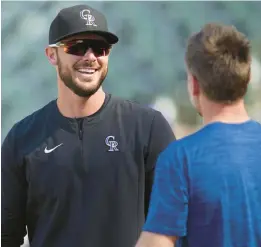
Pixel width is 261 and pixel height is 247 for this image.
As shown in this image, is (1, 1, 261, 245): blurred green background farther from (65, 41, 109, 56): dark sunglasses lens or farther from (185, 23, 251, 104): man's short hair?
(185, 23, 251, 104): man's short hair

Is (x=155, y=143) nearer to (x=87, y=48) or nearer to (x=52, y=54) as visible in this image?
(x=87, y=48)

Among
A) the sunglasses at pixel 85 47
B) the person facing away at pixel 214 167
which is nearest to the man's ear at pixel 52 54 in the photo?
the sunglasses at pixel 85 47

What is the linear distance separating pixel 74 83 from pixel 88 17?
312 mm

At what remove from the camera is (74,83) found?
2.88 m

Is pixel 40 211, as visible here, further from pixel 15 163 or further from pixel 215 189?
pixel 215 189

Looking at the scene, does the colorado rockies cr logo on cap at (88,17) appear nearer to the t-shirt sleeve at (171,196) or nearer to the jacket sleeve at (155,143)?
the jacket sleeve at (155,143)

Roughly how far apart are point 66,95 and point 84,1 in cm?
377

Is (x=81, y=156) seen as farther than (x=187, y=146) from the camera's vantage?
Yes

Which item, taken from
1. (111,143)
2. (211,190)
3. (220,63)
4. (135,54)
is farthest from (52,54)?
(135,54)

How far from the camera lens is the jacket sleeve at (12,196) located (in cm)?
292

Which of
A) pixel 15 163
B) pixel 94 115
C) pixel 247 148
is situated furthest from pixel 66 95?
pixel 247 148

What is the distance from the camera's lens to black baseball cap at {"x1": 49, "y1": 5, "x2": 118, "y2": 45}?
2.87 m

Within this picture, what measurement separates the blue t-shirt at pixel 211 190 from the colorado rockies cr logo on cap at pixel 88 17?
1.17 m

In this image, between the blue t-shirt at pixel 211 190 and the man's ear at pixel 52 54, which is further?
the man's ear at pixel 52 54
